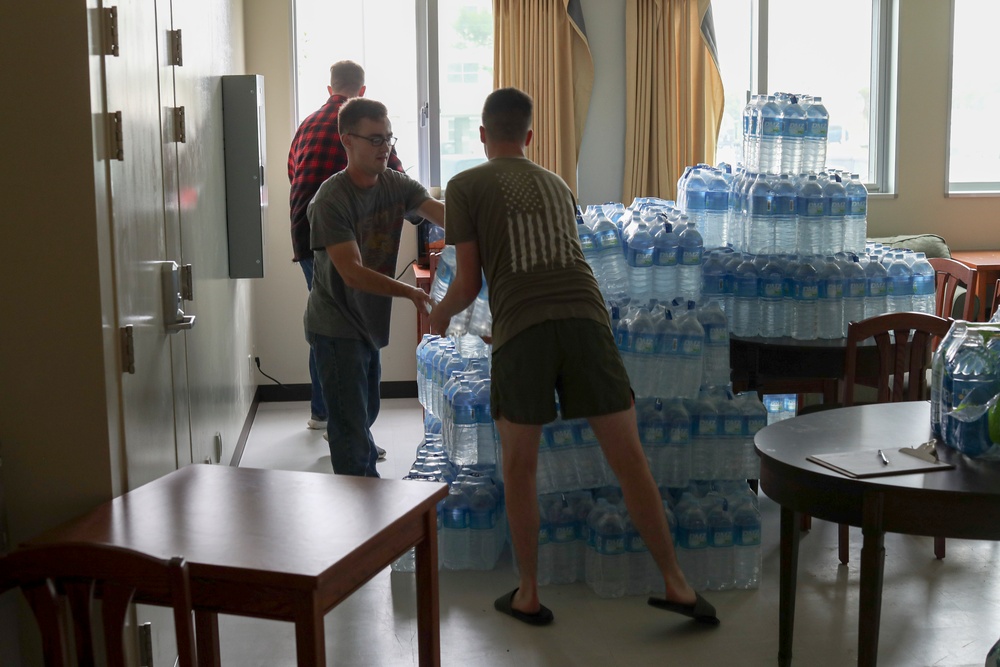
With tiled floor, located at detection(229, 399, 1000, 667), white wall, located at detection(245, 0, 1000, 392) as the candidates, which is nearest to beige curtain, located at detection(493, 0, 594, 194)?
white wall, located at detection(245, 0, 1000, 392)

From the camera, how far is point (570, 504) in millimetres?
3570

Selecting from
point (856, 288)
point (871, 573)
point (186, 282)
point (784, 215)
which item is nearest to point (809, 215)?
point (784, 215)

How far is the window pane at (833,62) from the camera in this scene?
6934 mm

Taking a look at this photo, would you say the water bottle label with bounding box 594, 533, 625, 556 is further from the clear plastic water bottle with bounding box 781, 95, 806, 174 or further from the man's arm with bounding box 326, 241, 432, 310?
the clear plastic water bottle with bounding box 781, 95, 806, 174

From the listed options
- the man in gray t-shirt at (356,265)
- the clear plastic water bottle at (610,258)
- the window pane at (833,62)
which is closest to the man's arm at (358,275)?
the man in gray t-shirt at (356,265)

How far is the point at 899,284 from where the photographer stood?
162 inches

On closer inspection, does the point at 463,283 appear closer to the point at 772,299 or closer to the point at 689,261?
the point at 689,261

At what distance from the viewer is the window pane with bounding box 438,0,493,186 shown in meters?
6.49

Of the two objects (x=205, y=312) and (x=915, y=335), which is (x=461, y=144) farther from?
(x=915, y=335)

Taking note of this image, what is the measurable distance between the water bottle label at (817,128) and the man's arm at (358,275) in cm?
186

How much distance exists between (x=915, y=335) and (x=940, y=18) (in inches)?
167

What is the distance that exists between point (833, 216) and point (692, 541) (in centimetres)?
148

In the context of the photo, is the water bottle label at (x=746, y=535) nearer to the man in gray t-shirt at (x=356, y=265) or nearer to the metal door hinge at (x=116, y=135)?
the man in gray t-shirt at (x=356, y=265)

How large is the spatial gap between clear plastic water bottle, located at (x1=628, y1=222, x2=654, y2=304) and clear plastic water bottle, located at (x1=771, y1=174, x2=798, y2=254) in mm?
726
